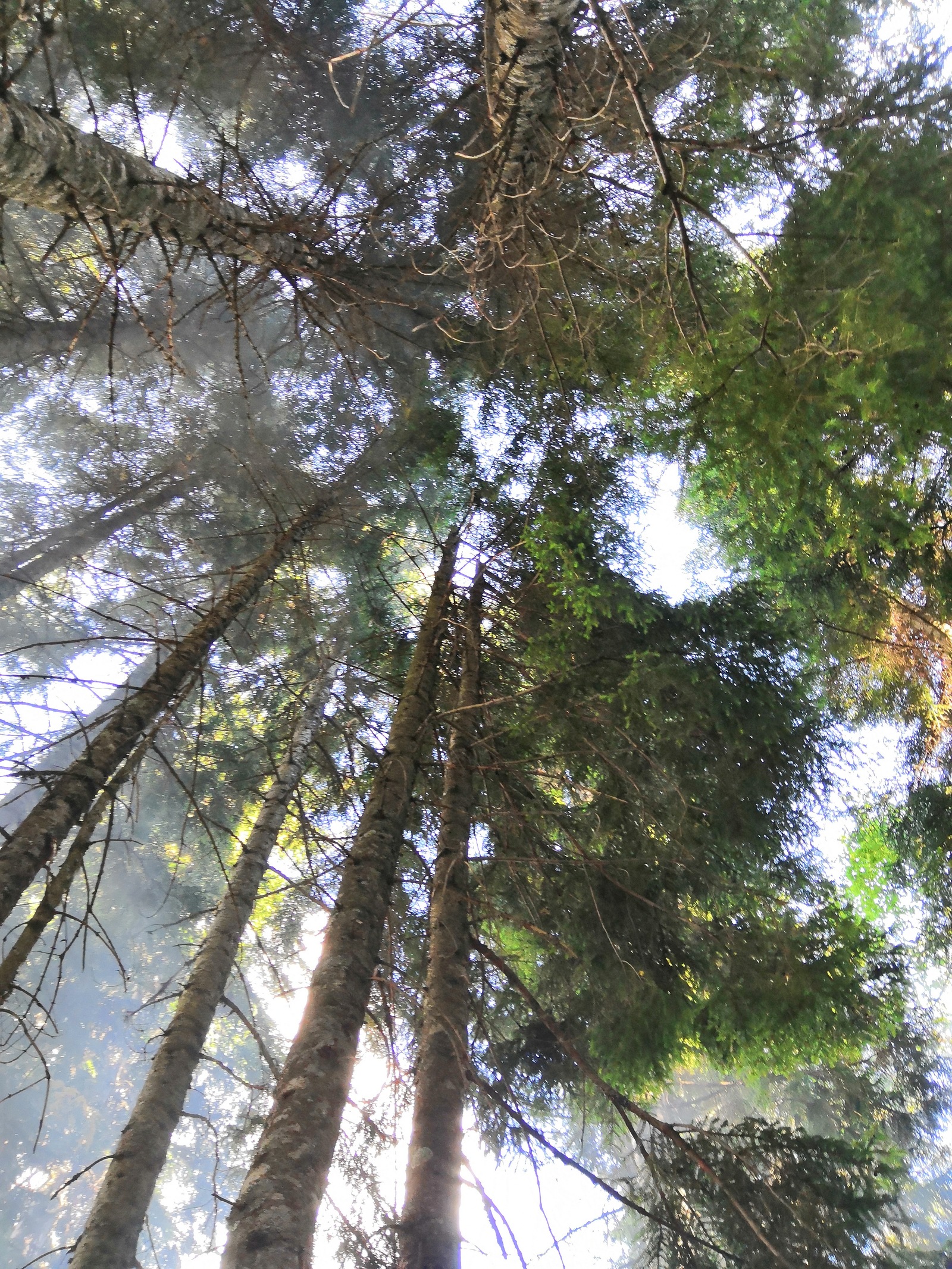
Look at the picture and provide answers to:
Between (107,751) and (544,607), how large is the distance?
3263 mm

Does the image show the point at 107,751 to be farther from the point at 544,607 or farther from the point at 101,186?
the point at 544,607

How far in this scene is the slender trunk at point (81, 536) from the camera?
31.6 feet

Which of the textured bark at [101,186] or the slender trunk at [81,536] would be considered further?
the slender trunk at [81,536]

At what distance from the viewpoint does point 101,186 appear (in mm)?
2816

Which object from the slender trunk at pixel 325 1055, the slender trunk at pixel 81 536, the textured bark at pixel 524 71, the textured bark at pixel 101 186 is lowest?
the slender trunk at pixel 325 1055

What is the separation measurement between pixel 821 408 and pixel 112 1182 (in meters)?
5.72

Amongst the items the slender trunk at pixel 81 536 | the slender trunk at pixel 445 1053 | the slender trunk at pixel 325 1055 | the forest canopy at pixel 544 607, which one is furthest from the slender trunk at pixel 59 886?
the slender trunk at pixel 81 536

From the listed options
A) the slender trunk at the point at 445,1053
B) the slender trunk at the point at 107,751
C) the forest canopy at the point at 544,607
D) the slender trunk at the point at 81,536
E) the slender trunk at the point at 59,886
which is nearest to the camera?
the slender trunk at the point at 59,886

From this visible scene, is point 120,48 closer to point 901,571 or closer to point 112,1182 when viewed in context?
point 901,571

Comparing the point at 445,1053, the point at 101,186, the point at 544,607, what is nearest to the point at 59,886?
the point at 445,1053

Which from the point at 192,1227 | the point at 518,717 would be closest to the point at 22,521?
the point at 518,717

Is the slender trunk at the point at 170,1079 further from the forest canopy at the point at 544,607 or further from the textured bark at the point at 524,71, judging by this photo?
the textured bark at the point at 524,71

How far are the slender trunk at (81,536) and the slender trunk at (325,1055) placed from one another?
708 cm

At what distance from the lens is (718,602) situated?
16.4 feet
